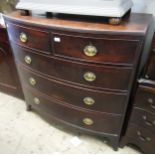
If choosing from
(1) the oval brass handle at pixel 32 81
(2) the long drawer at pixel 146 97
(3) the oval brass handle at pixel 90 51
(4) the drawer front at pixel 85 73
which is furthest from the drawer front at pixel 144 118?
(1) the oval brass handle at pixel 32 81

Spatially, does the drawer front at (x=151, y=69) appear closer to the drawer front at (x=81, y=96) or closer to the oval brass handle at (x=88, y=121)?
the drawer front at (x=81, y=96)

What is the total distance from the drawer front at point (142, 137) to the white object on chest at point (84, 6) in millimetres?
761

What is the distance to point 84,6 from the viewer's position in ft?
3.14

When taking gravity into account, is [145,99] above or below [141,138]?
above

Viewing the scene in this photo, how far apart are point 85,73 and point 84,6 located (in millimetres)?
376

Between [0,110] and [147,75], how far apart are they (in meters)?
1.49

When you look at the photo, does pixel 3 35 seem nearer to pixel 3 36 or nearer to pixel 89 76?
pixel 3 36

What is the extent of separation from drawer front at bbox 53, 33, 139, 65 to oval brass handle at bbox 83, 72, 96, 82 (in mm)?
93

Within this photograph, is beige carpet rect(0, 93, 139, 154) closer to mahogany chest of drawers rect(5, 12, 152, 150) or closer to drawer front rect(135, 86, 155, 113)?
mahogany chest of drawers rect(5, 12, 152, 150)

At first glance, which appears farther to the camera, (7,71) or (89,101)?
(7,71)

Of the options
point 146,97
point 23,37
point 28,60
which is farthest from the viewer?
point 28,60

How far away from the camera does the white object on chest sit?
90cm

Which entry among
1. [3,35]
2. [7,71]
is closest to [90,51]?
[3,35]

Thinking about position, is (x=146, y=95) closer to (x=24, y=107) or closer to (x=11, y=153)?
(x=11, y=153)
